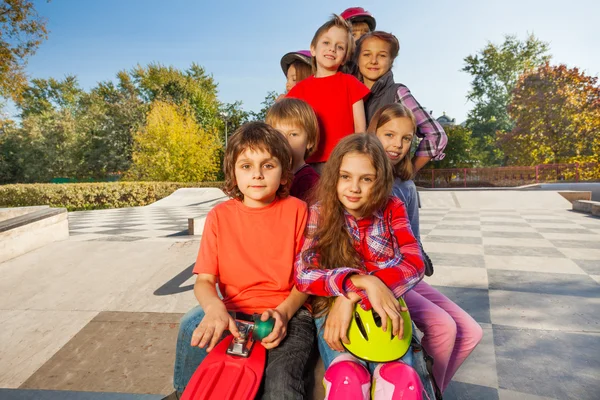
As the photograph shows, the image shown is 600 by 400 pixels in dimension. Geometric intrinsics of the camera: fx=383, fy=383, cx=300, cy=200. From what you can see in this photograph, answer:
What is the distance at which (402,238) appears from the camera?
53.2 inches

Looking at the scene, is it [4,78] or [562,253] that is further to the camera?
[4,78]

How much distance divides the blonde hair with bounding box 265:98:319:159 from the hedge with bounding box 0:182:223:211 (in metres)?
15.2

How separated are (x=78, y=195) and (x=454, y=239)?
14.0 meters

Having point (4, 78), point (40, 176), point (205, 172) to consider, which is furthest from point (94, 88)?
point (4, 78)

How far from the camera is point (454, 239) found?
5.79 m

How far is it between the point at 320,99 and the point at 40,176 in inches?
1320

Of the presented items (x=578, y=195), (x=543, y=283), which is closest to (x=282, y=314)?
(x=543, y=283)

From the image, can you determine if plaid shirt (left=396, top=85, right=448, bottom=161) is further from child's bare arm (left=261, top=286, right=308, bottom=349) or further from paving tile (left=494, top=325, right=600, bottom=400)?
paving tile (left=494, top=325, right=600, bottom=400)

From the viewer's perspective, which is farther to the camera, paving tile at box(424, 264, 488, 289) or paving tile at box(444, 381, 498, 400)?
paving tile at box(424, 264, 488, 289)

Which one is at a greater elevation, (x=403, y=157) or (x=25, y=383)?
(x=403, y=157)

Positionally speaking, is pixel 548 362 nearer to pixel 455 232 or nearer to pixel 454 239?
pixel 454 239

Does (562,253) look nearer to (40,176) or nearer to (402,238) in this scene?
(402,238)

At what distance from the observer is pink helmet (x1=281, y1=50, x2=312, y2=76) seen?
92.2 inches

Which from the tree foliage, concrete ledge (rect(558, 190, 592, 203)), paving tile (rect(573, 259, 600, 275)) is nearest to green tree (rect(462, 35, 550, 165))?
the tree foliage
